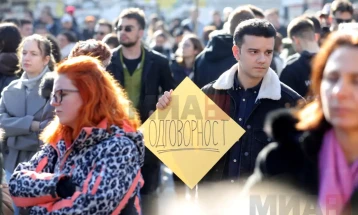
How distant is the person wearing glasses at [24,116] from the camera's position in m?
7.23

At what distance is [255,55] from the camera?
19.8ft

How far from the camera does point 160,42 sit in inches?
656

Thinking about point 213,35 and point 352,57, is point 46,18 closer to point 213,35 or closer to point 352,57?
point 213,35

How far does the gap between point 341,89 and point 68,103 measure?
205 centimetres

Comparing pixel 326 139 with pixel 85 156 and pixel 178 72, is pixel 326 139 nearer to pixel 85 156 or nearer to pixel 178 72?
pixel 85 156

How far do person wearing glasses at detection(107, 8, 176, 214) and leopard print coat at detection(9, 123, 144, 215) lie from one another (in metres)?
3.94

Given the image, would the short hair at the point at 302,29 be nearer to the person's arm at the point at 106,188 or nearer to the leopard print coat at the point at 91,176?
the leopard print coat at the point at 91,176

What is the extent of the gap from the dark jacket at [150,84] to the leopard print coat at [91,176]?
3917 mm

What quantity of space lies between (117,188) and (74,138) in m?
0.36

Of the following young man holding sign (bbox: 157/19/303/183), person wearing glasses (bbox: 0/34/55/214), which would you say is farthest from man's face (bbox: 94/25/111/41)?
young man holding sign (bbox: 157/19/303/183)

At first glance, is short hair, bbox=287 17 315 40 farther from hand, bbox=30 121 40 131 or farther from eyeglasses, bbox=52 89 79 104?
eyeglasses, bbox=52 89 79 104

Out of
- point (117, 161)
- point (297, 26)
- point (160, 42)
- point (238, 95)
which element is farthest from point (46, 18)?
point (117, 161)

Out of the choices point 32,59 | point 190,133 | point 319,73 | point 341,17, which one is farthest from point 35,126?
point 341,17

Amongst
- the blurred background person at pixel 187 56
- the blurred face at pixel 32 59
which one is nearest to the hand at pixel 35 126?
the blurred face at pixel 32 59
